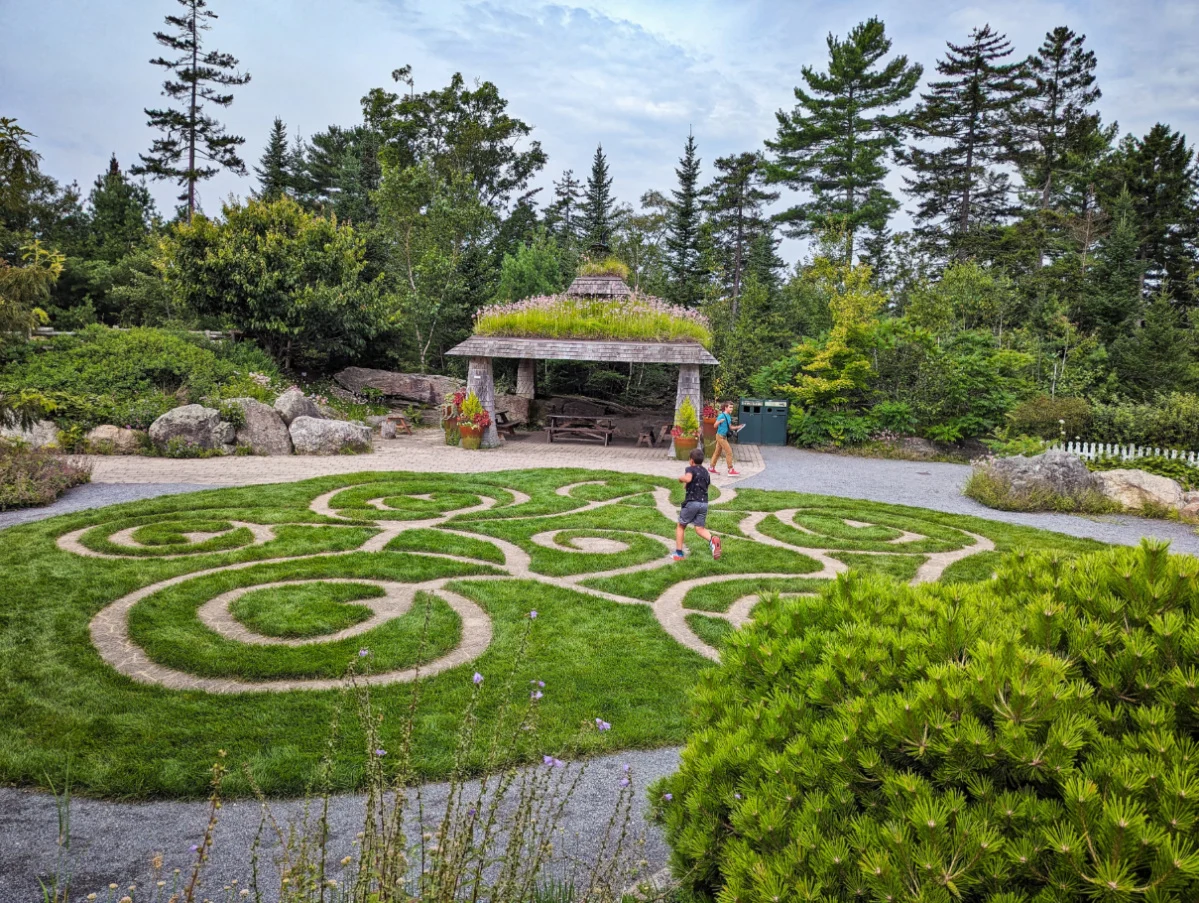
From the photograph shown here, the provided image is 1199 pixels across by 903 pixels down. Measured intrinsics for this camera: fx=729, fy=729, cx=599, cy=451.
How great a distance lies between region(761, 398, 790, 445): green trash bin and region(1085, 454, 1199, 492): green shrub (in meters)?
7.97

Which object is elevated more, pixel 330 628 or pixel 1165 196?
pixel 1165 196

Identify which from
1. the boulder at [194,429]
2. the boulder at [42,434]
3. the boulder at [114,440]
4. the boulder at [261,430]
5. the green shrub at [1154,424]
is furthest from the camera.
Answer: the boulder at [261,430]

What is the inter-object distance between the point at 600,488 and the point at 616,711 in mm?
8593

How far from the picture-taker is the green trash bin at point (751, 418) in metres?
22.1

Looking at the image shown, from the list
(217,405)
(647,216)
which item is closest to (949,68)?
(647,216)

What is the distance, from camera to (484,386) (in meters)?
19.8

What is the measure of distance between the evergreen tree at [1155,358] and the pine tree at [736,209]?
67.8 feet

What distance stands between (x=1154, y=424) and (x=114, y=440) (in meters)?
23.5

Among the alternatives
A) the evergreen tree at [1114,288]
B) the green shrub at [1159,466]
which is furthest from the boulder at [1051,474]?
the evergreen tree at [1114,288]

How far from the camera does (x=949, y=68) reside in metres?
39.5

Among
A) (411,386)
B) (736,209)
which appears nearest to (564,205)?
(736,209)

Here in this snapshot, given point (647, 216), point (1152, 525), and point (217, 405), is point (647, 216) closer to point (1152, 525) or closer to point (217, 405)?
point (217, 405)

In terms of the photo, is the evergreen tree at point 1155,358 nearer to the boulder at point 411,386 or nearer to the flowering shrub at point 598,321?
the flowering shrub at point 598,321

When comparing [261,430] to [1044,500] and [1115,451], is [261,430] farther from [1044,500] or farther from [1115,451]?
[1115,451]
